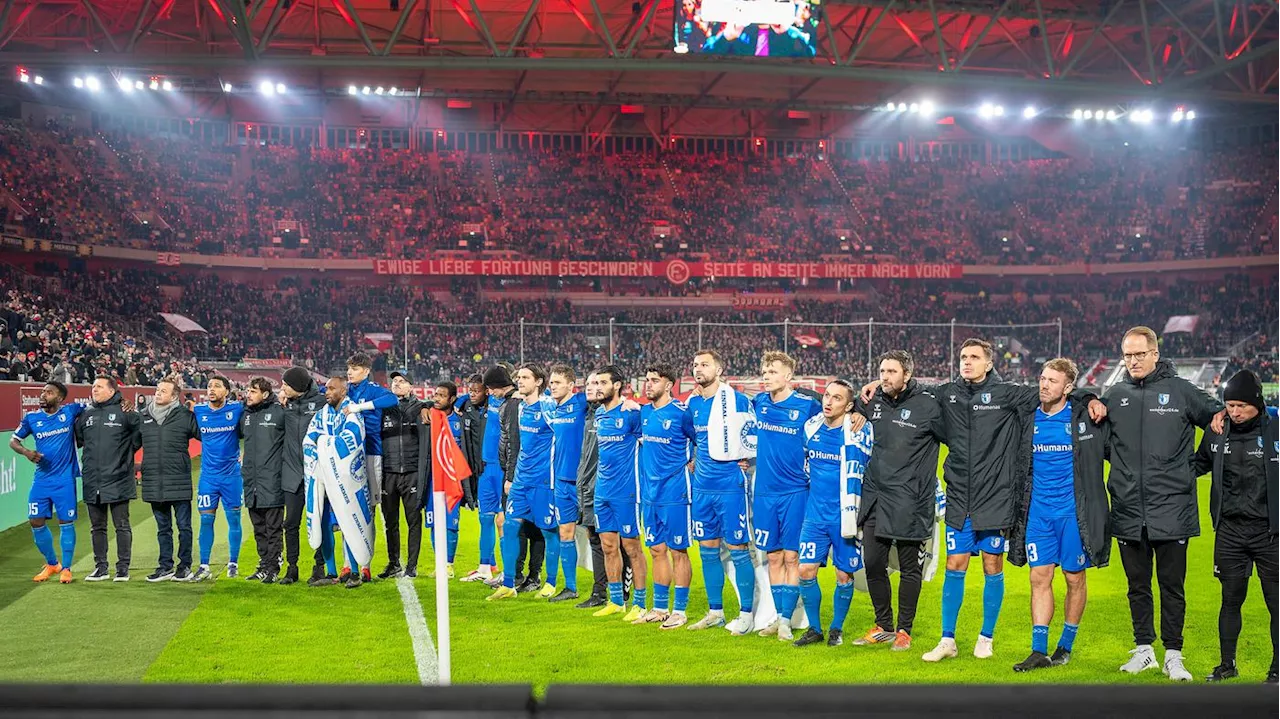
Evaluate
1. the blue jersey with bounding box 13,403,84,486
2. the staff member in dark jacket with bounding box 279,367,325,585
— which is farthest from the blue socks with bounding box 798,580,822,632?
the blue jersey with bounding box 13,403,84,486

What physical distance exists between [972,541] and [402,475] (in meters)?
6.16

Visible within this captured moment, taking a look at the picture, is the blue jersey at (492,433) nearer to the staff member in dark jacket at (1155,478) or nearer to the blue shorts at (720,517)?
the blue shorts at (720,517)

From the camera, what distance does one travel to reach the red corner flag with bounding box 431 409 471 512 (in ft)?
21.5

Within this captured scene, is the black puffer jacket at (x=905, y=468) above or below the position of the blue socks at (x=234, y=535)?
above

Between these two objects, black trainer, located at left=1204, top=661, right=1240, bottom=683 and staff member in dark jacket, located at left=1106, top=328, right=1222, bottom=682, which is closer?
black trainer, located at left=1204, top=661, right=1240, bottom=683

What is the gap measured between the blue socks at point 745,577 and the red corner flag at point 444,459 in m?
2.54

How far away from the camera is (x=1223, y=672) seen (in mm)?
6879

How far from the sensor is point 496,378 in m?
11.3

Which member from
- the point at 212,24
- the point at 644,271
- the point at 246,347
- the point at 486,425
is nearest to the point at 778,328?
the point at 644,271

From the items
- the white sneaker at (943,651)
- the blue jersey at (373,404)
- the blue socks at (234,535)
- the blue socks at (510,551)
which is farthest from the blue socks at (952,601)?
the blue socks at (234,535)

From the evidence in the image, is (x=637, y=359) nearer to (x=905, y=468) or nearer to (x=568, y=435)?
(x=568, y=435)

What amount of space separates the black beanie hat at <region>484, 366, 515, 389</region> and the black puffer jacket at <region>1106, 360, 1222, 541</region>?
6.15m

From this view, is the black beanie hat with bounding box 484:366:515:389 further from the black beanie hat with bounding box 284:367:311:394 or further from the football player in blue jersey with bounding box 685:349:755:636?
the football player in blue jersey with bounding box 685:349:755:636

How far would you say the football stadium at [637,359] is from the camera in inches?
289
